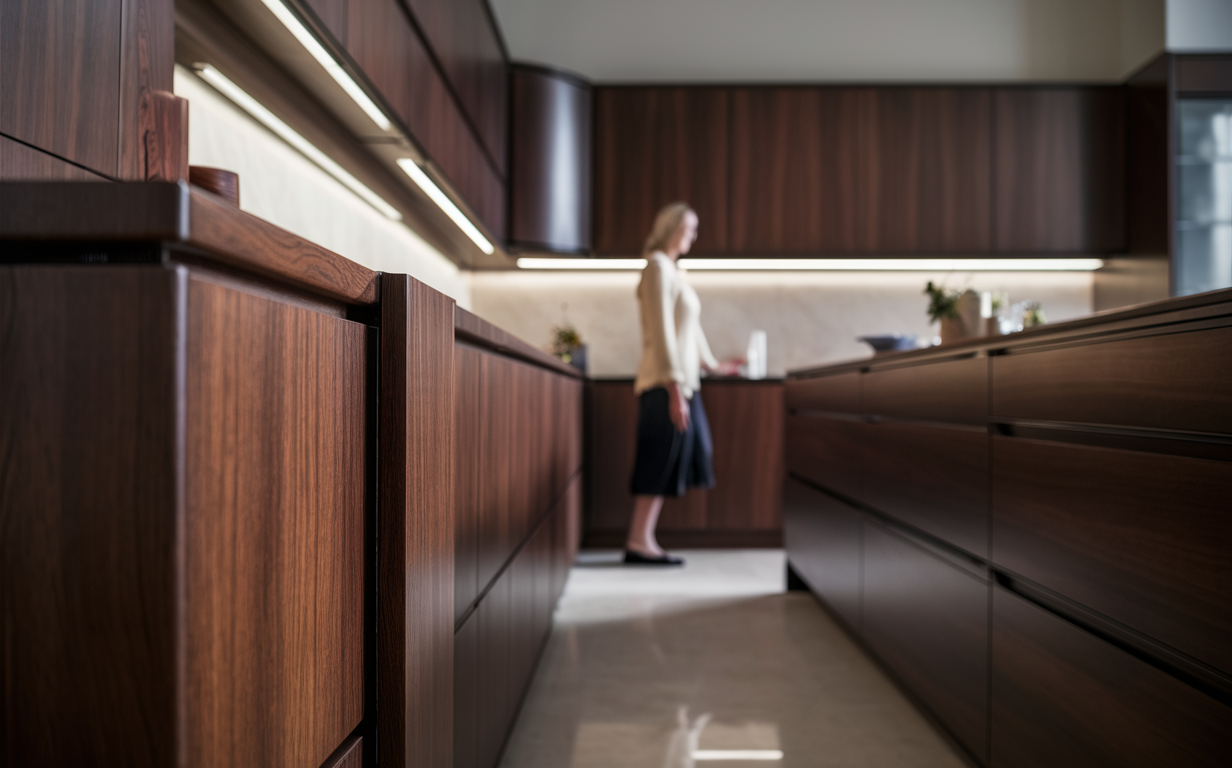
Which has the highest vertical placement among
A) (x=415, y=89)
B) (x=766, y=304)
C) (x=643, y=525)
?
(x=415, y=89)

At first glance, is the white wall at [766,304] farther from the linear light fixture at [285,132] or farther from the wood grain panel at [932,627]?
the wood grain panel at [932,627]

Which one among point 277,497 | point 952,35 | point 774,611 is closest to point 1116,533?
point 277,497

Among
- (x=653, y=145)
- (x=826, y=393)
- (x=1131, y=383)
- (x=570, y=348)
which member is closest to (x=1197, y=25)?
(x=653, y=145)

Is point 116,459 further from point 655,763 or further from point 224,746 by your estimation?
point 655,763

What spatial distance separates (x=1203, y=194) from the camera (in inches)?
176

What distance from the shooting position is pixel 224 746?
0.49m

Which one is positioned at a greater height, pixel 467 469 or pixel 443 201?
pixel 443 201

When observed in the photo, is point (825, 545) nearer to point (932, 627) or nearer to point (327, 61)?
point (932, 627)

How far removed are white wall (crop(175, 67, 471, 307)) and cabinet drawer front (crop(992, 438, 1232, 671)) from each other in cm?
165

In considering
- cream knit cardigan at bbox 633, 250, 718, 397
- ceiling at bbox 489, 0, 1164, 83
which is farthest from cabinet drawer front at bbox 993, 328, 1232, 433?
ceiling at bbox 489, 0, 1164, 83

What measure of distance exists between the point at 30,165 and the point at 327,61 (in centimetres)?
109

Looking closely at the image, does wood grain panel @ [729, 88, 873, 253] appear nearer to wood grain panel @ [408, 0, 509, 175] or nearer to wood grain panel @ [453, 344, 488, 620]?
wood grain panel @ [408, 0, 509, 175]

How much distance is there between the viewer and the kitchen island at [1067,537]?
3.12 feet

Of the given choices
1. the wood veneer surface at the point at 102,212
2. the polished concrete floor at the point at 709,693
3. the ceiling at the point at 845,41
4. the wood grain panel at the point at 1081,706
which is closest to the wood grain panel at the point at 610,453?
the polished concrete floor at the point at 709,693
